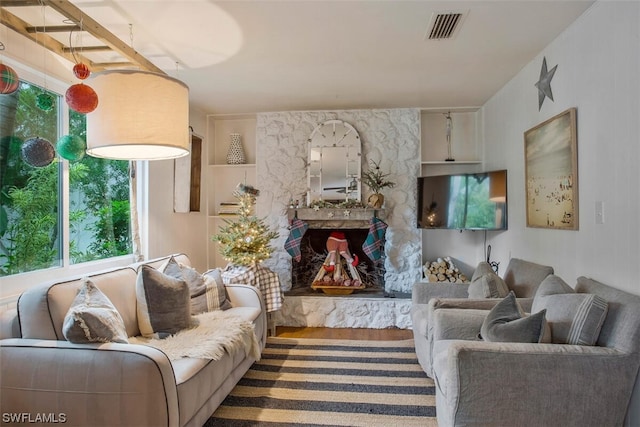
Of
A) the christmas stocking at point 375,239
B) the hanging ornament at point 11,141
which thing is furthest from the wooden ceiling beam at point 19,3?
the christmas stocking at point 375,239

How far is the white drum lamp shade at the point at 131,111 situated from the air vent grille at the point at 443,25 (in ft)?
5.48

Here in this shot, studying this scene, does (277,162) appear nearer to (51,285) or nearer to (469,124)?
(469,124)

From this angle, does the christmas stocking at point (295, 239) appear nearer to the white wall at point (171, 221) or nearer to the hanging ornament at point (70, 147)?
the white wall at point (171, 221)

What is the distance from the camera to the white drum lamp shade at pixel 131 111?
169 cm

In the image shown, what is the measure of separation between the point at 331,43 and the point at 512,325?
84.2 inches

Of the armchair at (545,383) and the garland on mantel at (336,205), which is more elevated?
the garland on mantel at (336,205)

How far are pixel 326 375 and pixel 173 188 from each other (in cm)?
242

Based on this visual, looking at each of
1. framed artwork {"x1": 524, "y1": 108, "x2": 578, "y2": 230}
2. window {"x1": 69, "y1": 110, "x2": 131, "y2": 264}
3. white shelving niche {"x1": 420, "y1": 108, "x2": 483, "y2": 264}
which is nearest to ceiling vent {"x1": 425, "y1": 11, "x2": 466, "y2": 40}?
framed artwork {"x1": 524, "y1": 108, "x2": 578, "y2": 230}

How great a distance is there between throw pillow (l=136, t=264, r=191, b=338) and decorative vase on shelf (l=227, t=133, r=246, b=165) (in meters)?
2.59

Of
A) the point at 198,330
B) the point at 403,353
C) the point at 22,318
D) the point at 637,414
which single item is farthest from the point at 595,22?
the point at 22,318

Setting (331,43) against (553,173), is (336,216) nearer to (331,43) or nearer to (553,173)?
(331,43)

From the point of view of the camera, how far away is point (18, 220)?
2279 mm

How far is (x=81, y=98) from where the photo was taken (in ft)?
5.39

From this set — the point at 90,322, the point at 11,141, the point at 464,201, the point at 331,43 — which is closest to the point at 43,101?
the point at 11,141
